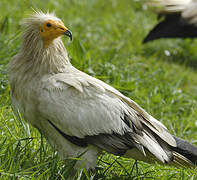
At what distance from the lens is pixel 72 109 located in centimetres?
296

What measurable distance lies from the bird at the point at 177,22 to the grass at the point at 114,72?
0.91 feet

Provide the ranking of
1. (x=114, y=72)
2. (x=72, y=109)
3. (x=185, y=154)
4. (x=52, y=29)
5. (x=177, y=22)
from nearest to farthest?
(x=72, y=109) < (x=52, y=29) < (x=185, y=154) < (x=114, y=72) < (x=177, y=22)

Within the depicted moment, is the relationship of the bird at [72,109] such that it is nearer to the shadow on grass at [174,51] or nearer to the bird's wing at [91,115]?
the bird's wing at [91,115]

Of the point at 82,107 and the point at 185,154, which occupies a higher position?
the point at 82,107

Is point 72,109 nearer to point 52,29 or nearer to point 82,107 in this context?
Answer: point 82,107

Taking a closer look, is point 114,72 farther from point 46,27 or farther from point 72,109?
point 72,109

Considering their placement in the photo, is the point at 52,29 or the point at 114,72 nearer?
the point at 52,29

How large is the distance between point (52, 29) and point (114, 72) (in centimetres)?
181

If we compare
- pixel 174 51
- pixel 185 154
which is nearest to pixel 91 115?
pixel 185 154

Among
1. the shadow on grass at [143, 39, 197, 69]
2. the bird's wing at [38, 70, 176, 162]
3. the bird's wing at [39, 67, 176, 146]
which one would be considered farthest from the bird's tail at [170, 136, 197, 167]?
the shadow on grass at [143, 39, 197, 69]

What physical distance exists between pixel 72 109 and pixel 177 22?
445 centimetres

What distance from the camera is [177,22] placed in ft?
23.0

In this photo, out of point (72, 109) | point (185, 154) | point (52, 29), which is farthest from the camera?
point (185, 154)

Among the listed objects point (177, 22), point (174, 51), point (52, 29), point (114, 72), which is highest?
point (52, 29)
